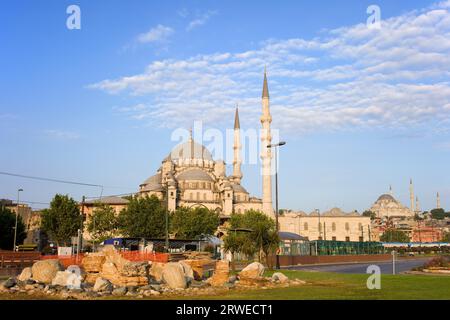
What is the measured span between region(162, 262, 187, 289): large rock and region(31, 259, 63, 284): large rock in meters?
4.30

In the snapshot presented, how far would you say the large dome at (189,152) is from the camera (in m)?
109

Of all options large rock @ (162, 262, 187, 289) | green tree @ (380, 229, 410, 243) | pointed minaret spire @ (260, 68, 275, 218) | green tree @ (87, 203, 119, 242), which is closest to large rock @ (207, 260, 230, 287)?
large rock @ (162, 262, 187, 289)

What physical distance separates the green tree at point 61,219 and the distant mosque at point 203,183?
25730 millimetres

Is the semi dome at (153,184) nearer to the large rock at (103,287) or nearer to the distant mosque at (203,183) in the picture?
the distant mosque at (203,183)

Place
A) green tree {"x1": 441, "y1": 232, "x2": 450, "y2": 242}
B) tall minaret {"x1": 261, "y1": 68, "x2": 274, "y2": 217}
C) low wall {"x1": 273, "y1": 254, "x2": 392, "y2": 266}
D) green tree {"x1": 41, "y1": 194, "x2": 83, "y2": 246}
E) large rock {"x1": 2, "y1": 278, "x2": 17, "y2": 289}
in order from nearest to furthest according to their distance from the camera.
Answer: large rock {"x1": 2, "y1": 278, "x2": 17, "y2": 289} → low wall {"x1": 273, "y1": 254, "x2": 392, "y2": 266} → green tree {"x1": 41, "y1": 194, "x2": 83, "y2": 246} → tall minaret {"x1": 261, "y1": 68, "x2": 274, "y2": 217} → green tree {"x1": 441, "y1": 232, "x2": 450, "y2": 242}

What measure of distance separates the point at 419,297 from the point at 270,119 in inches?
2629

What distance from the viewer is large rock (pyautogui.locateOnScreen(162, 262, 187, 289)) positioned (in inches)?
659

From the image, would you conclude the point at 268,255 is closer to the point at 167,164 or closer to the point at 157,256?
the point at 157,256

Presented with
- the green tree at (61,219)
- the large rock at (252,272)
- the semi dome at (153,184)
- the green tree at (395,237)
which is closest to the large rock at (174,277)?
the large rock at (252,272)

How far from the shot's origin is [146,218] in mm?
65688

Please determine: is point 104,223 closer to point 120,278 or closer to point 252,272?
point 120,278

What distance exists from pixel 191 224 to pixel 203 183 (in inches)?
1059

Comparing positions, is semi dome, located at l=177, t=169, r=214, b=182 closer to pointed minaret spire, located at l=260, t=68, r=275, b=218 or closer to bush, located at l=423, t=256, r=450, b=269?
pointed minaret spire, located at l=260, t=68, r=275, b=218

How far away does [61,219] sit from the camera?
192ft
